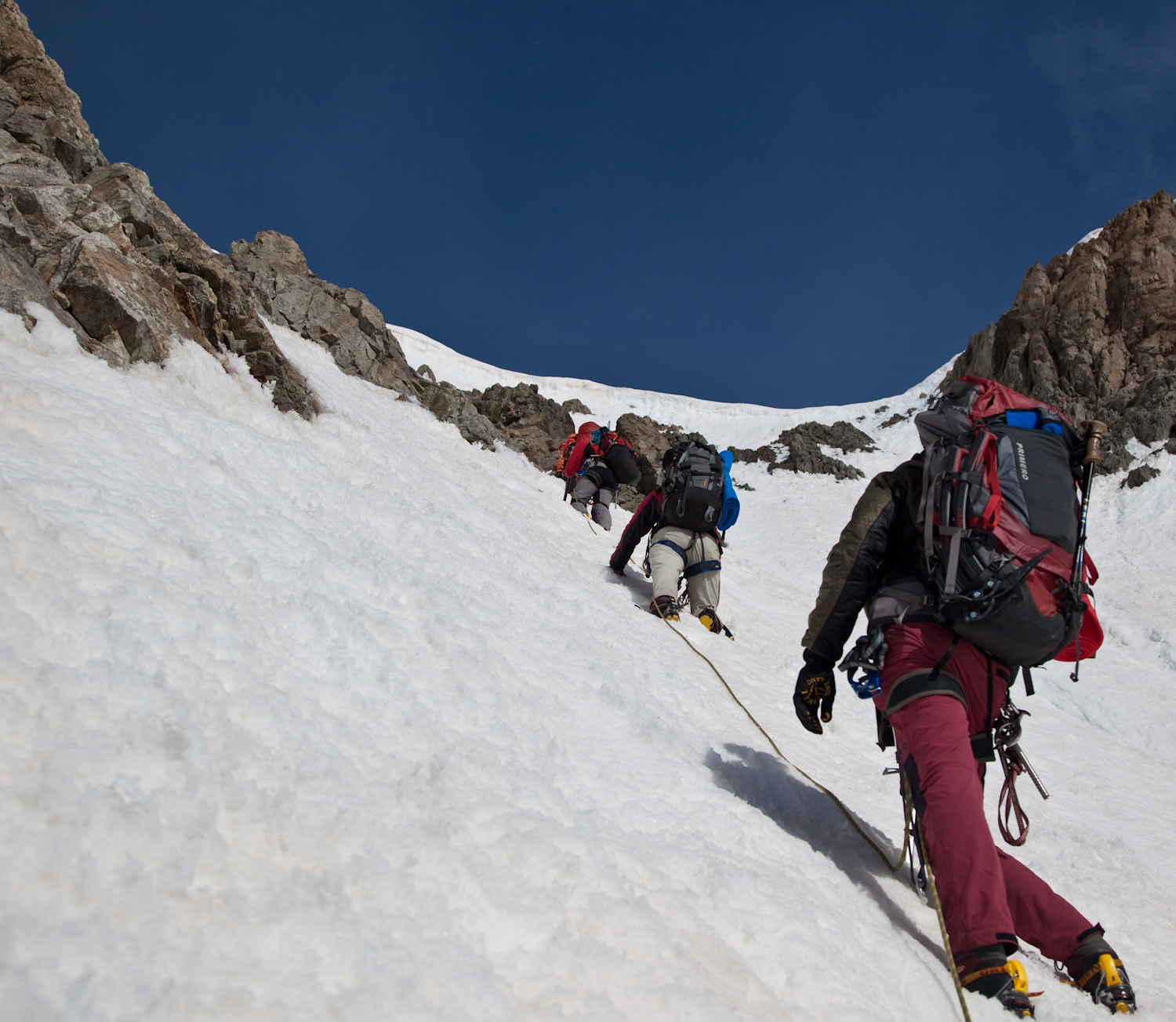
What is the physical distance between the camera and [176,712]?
78.1 inches

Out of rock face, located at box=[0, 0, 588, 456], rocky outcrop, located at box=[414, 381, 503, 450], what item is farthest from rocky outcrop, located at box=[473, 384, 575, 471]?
rock face, located at box=[0, 0, 588, 456]

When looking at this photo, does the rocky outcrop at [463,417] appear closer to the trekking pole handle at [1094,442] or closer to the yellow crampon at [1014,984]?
the trekking pole handle at [1094,442]

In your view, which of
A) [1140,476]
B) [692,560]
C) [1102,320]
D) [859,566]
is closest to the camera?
[859,566]

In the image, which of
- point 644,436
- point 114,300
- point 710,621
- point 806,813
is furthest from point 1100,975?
point 644,436

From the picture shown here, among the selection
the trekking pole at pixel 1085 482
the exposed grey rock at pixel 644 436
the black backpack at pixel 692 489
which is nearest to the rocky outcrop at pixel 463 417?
the black backpack at pixel 692 489

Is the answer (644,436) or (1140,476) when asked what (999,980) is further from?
(644,436)

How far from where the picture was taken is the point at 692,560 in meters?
6.97

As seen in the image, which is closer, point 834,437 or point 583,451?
point 583,451

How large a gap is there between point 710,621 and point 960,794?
3924mm

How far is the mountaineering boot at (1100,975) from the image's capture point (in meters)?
2.57

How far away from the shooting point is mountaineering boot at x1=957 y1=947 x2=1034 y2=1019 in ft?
7.49

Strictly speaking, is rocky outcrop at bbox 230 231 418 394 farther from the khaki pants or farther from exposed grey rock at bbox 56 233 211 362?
the khaki pants

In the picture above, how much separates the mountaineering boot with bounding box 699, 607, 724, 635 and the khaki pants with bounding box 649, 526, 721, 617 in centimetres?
9

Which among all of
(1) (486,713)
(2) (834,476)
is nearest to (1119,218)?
(2) (834,476)
